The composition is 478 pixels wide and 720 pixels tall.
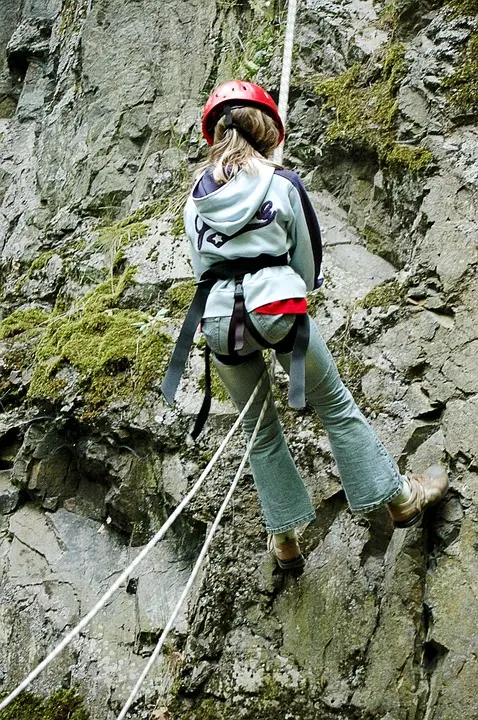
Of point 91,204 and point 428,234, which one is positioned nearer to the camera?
point 428,234

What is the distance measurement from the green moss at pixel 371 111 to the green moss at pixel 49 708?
440cm

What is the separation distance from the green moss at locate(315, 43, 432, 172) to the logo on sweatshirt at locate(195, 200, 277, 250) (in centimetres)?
205

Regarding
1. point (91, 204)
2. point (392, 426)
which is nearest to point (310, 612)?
point (392, 426)

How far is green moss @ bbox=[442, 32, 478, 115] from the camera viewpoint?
4.83 m

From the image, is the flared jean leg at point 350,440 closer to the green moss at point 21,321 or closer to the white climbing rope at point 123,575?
the white climbing rope at point 123,575

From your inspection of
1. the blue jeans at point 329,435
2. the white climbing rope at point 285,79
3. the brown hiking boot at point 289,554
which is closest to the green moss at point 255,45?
the white climbing rope at point 285,79

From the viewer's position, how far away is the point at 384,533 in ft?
13.3

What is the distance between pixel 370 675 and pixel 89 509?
265cm

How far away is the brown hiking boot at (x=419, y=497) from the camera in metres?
3.64

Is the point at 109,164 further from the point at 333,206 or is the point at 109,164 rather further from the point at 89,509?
the point at 89,509

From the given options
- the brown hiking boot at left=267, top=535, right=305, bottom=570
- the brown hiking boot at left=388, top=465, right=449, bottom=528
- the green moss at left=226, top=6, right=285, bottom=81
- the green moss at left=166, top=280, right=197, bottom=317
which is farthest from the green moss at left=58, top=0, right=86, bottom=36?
the brown hiking boot at left=388, top=465, right=449, bottom=528

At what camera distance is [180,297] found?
564cm

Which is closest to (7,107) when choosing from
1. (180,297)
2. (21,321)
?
(21,321)

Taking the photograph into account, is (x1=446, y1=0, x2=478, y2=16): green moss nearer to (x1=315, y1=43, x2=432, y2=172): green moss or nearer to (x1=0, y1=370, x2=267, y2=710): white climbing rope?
(x1=315, y1=43, x2=432, y2=172): green moss
